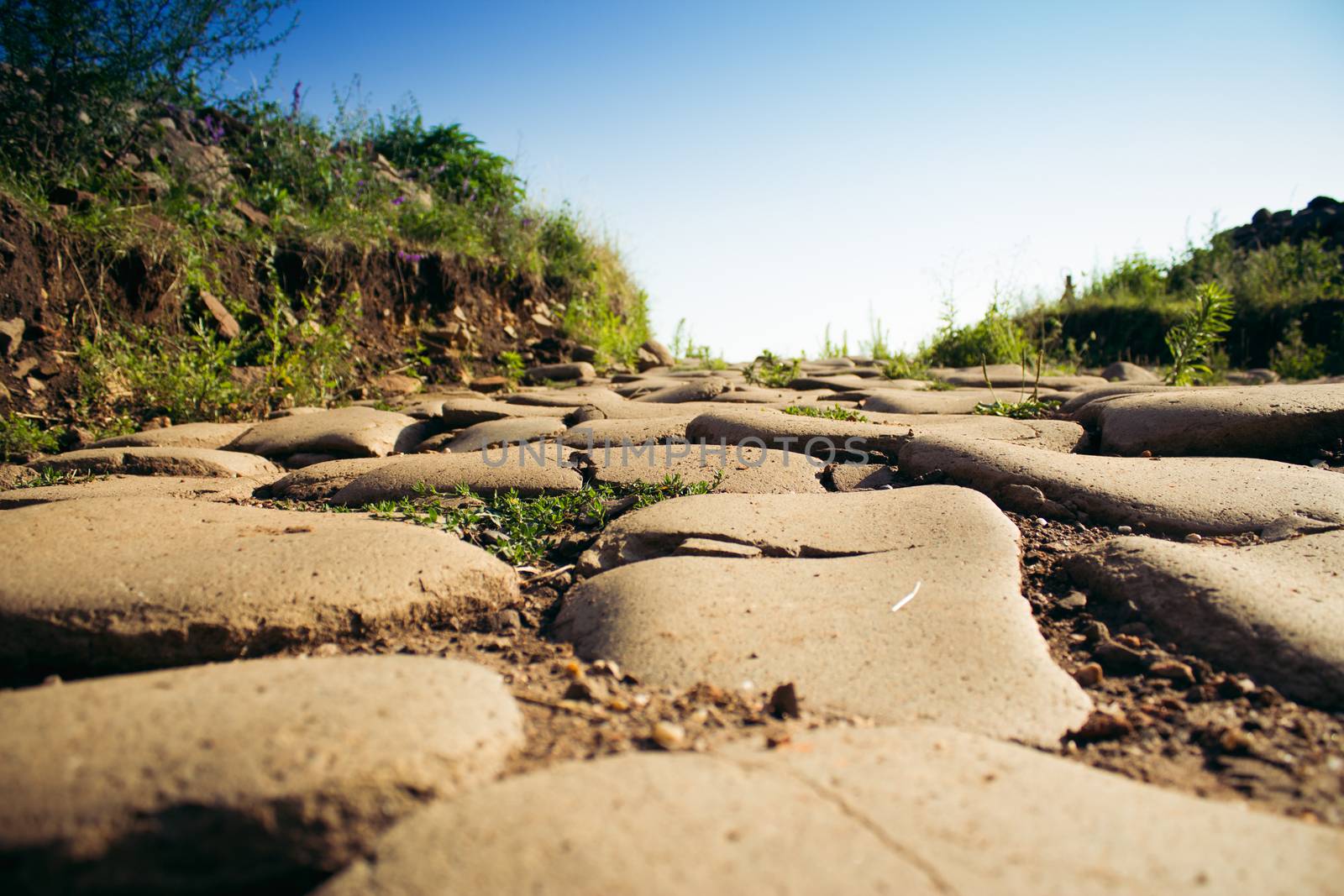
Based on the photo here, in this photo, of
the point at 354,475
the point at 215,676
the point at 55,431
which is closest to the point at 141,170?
the point at 55,431

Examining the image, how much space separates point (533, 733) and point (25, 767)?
582mm

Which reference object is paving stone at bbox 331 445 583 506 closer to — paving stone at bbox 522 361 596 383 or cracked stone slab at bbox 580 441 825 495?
cracked stone slab at bbox 580 441 825 495

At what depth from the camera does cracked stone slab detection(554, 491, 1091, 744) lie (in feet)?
4.21

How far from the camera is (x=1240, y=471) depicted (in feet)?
7.62

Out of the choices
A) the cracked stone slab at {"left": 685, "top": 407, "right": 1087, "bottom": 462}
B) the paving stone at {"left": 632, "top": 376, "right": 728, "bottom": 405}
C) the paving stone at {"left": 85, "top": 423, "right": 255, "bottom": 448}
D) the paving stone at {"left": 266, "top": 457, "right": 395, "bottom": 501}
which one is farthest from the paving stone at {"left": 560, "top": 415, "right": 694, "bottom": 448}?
the paving stone at {"left": 85, "top": 423, "right": 255, "bottom": 448}

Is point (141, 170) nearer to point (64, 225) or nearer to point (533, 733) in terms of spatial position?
point (64, 225)

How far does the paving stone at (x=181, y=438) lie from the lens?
3.22m

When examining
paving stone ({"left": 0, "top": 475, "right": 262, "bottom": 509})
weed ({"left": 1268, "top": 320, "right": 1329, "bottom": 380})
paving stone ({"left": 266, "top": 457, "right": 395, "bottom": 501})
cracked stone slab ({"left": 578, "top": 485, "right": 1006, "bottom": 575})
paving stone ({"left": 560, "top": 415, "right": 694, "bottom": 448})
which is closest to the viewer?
cracked stone slab ({"left": 578, "top": 485, "right": 1006, "bottom": 575})

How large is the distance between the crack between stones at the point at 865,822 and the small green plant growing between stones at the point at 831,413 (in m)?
2.33

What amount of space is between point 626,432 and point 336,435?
1.17 m

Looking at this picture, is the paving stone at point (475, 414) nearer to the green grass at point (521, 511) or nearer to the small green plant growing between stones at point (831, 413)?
the small green plant growing between stones at point (831, 413)

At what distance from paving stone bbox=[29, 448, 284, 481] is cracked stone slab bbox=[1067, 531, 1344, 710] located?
2646mm

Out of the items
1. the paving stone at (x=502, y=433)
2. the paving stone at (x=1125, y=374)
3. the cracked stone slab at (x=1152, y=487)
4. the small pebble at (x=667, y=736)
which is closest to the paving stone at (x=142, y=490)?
the paving stone at (x=502, y=433)

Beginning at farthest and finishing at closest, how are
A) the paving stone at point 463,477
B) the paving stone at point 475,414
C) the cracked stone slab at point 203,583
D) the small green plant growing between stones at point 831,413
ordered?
the paving stone at point 475,414, the small green plant growing between stones at point 831,413, the paving stone at point 463,477, the cracked stone slab at point 203,583
